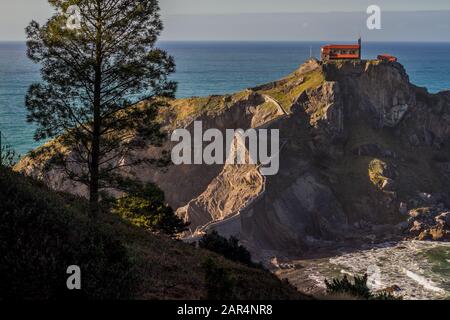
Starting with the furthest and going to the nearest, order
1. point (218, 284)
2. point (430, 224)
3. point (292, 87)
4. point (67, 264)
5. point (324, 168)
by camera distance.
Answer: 1. point (292, 87)
2. point (324, 168)
3. point (430, 224)
4. point (218, 284)
5. point (67, 264)

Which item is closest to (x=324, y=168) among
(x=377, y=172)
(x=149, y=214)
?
(x=377, y=172)

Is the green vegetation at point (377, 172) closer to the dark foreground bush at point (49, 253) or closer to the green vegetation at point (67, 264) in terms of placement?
the green vegetation at point (67, 264)

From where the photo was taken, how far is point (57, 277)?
1236cm

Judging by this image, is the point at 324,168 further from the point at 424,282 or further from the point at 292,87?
the point at 424,282

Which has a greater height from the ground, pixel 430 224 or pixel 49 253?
pixel 49 253

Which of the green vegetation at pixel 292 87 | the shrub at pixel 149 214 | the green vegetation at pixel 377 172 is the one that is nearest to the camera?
the shrub at pixel 149 214

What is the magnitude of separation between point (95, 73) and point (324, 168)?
64908mm

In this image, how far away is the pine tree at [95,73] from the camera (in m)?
20.9

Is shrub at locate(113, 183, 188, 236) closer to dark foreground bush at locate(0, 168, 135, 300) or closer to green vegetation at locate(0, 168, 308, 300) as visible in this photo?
green vegetation at locate(0, 168, 308, 300)

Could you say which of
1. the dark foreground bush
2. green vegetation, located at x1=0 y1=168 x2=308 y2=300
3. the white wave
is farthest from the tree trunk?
the white wave

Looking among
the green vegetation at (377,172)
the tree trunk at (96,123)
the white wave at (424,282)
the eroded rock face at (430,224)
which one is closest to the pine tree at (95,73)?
the tree trunk at (96,123)

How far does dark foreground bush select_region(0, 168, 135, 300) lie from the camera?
479 inches

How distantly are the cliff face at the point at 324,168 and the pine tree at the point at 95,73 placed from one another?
4479 centimetres

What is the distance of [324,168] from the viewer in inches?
3231
